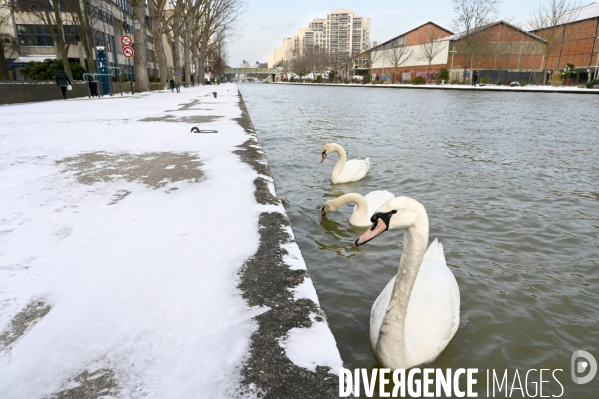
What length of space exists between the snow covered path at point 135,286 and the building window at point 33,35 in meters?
53.6

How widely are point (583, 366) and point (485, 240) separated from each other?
2188 millimetres

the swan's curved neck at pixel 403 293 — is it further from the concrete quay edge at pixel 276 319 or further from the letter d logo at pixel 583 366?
the letter d logo at pixel 583 366

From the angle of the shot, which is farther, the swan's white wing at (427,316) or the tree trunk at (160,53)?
the tree trunk at (160,53)

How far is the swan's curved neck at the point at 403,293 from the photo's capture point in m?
2.44

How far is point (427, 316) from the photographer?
283 centimetres

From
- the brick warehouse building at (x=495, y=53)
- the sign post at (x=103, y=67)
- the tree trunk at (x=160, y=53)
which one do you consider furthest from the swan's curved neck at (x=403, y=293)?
the brick warehouse building at (x=495, y=53)

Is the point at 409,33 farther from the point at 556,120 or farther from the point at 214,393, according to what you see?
the point at 214,393

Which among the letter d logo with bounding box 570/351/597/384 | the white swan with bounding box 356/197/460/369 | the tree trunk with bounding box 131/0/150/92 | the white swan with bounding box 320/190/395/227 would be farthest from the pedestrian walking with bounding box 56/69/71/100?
the letter d logo with bounding box 570/351/597/384

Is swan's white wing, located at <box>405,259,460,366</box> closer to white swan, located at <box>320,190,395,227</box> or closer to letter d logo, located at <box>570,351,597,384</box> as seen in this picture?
letter d logo, located at <box>570,351,597,384</box>

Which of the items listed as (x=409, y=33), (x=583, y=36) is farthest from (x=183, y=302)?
(x=409, y=33)

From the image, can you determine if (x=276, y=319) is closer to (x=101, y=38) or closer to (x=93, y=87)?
(x=93, y=87)

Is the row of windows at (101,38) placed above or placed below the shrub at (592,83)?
above

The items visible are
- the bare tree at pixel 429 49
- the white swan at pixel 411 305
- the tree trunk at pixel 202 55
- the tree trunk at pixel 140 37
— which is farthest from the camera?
the bare tree at pixel 429 49

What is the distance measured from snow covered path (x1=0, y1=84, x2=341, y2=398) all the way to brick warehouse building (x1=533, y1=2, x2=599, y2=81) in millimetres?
58557
